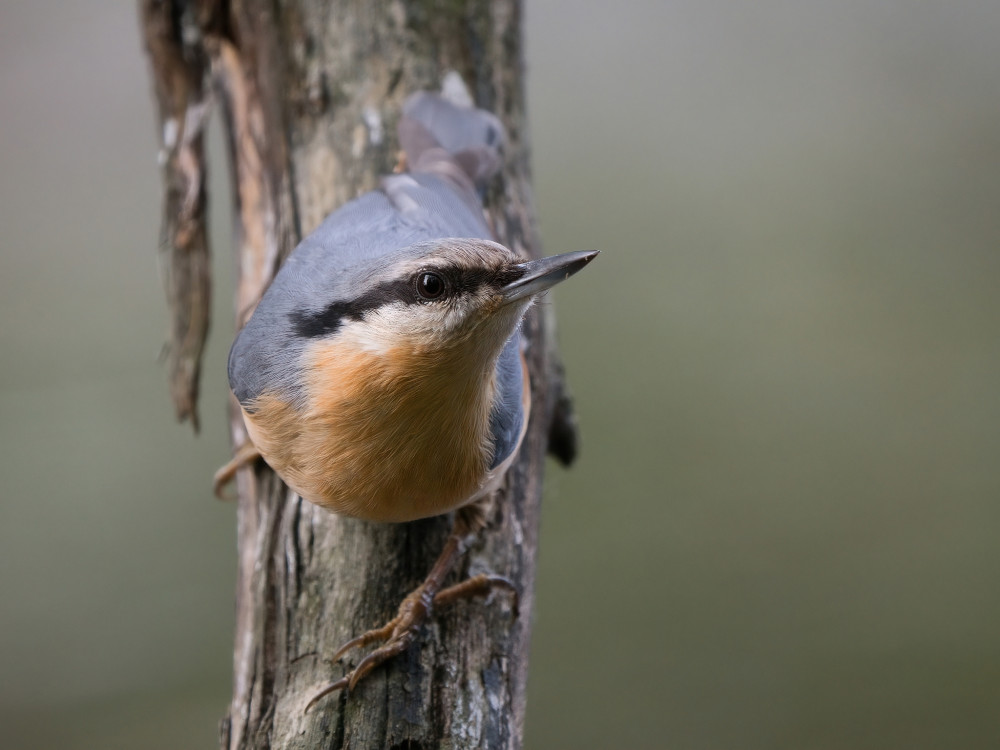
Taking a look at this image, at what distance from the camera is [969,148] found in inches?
185

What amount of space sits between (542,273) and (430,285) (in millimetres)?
172

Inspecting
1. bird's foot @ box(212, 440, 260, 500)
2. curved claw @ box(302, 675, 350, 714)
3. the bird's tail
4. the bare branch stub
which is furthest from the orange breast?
the bare branch stub

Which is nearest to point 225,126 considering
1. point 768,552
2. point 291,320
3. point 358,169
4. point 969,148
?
point 358,169

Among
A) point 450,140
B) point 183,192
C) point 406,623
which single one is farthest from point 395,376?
point 183,192

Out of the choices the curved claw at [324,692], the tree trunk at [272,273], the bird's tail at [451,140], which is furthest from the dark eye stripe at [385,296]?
the bird's tail at [451,140]

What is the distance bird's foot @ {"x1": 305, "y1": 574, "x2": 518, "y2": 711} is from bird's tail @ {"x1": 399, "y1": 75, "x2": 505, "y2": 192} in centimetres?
93

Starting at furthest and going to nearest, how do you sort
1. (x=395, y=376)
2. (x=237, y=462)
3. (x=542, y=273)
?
(x=237, y=462)
(x=395, y=376)
(x=542, y=273)

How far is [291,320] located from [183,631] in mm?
2516

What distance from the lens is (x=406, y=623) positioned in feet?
5.29

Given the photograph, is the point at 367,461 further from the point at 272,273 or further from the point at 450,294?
the point at 272,273

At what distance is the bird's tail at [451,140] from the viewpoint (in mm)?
2127

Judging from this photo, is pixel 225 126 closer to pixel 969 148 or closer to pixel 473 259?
pixel 473 259

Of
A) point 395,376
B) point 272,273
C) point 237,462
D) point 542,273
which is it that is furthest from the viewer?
point 272,273

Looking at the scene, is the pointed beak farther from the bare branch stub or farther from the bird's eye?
the bare branch stub
